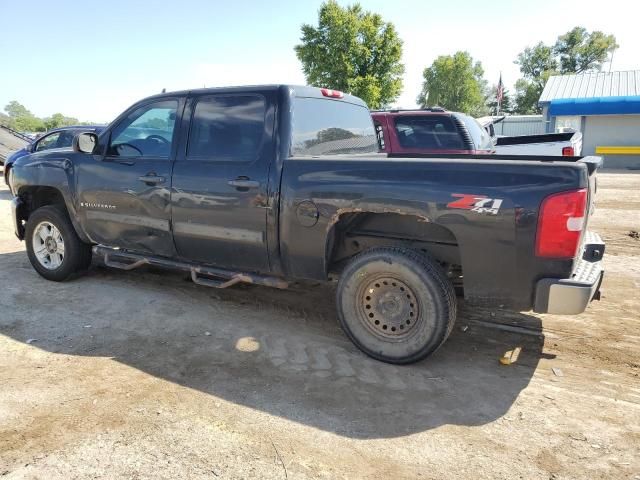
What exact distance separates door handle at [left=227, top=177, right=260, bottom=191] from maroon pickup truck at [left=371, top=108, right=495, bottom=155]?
400 cm

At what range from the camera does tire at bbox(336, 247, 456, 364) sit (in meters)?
3.49

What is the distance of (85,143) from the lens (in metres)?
5.04

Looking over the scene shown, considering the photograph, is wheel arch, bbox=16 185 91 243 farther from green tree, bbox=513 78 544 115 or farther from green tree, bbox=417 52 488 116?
green tree, bbox=513 78 544 115

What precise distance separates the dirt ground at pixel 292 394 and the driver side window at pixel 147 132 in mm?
1497

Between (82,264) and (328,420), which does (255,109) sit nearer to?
(328,420)

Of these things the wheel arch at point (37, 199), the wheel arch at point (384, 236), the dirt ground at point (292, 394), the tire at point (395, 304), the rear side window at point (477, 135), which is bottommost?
the dirt ground at point (292, 394)

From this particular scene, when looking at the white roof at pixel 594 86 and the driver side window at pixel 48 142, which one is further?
the white roof at pixel 594 86

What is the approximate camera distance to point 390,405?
3.17 meters

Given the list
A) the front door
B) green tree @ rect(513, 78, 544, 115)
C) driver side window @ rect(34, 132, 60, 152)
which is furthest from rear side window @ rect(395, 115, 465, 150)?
green tree @ rect(513, 78, 544, 115)

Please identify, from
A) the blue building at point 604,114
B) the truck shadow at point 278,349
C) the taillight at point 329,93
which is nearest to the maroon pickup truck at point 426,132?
the taillight at point 329,93

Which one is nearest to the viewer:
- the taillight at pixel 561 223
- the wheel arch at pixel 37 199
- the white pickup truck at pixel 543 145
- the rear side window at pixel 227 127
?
the taillight at pixel 561 223

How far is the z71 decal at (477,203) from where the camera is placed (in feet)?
10.4

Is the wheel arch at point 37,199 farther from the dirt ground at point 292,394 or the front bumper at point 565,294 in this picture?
the front bumper at point 565,294

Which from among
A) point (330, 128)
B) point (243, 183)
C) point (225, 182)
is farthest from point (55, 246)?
point (330, 128)
